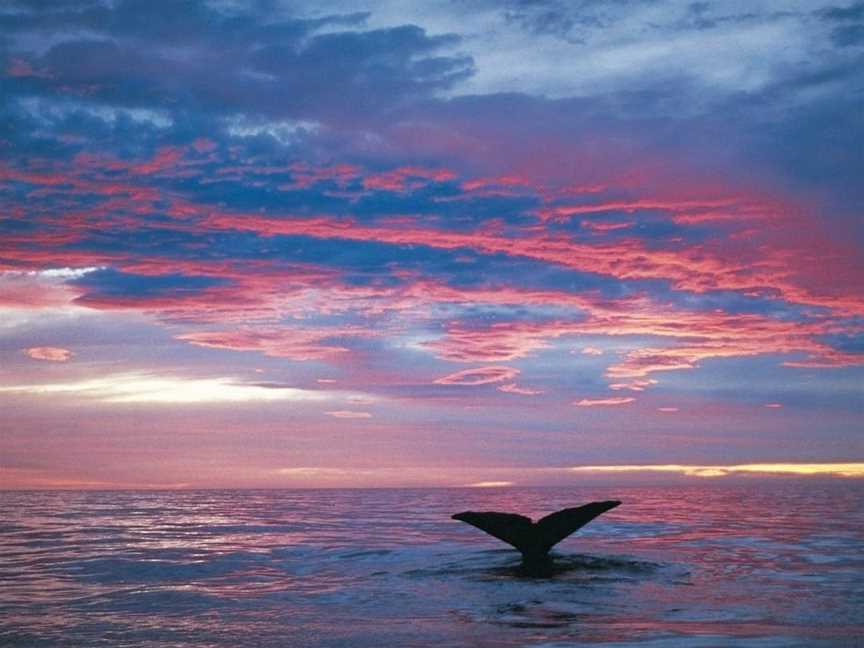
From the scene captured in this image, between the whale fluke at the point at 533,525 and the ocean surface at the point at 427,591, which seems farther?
the whale fluke at the point at 533,525

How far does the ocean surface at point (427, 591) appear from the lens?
15.3 meters

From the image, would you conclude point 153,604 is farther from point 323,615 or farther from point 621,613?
point 621,613

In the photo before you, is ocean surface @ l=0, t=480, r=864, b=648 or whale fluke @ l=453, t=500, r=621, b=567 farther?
whale fluke @ l=453, t=500, r=621, b=567

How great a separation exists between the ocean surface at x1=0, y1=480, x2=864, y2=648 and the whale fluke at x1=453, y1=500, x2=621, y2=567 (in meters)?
0.92

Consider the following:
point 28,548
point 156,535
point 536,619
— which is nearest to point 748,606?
point 536,619

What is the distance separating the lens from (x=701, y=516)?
56.6 metres

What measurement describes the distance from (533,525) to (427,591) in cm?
535

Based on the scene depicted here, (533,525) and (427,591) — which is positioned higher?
(533,525)

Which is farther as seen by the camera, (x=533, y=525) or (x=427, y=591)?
(x=533, y=525)

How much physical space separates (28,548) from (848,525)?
129ft

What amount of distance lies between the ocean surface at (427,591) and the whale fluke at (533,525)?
3.02 ft

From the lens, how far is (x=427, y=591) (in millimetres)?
21359

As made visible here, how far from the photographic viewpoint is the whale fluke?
2486cm

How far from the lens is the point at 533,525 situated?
25641mm
